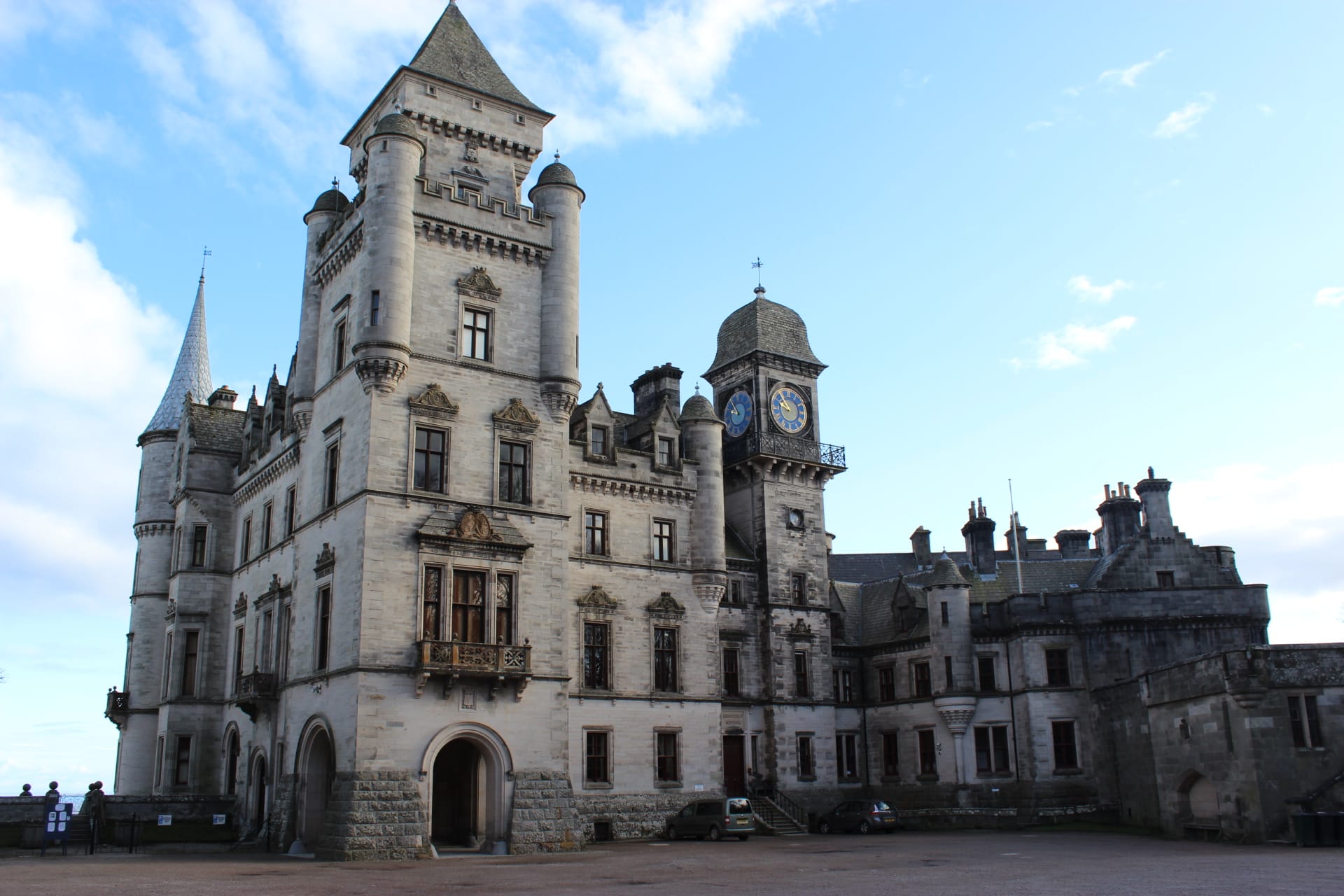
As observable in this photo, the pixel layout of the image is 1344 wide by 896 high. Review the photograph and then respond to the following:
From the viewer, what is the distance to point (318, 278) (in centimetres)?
4112

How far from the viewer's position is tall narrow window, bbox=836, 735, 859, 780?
50.9m

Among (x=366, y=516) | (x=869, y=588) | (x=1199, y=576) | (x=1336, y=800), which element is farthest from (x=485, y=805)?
(x=1199, y=576)

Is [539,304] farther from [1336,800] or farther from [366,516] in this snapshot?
[1336,800]

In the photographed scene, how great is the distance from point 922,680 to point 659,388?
57.7ft

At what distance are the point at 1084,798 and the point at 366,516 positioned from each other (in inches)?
1218

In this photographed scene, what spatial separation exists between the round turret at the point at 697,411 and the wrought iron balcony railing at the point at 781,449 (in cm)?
337

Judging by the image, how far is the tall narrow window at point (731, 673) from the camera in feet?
154

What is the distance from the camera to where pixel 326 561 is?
3556cm

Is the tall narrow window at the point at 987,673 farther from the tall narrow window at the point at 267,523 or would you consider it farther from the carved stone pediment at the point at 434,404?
the tall narrow window at the point at 267,523

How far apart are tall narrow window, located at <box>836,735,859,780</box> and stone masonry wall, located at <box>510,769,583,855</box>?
19227 millimetres

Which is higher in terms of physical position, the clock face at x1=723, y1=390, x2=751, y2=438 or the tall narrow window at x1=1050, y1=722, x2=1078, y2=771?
the clock face at x1=723, y1=390, x2=751, y2=438

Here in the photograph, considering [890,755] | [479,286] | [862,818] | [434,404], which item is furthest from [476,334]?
[890,755]

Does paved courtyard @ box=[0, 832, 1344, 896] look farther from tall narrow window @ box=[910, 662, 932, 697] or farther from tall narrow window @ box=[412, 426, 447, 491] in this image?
tall narrow window @ box=[910, 662, 932, 697]

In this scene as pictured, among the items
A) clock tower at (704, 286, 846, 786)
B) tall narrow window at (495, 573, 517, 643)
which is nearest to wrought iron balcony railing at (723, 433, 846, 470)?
clock tower at (704, 286, 846, 786)
